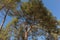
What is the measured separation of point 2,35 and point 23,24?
3658 mm

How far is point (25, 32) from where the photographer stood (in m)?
15.2

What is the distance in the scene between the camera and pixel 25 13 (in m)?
14.3

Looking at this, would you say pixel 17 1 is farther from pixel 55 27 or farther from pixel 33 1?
pixel 55 27

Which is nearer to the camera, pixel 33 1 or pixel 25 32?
pixel 33 1

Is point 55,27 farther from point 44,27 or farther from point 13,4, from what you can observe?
point 13,4

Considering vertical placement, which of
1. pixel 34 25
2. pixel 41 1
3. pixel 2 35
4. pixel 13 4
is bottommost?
pixel 2 35

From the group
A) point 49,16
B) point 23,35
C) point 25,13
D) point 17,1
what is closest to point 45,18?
point 49,16

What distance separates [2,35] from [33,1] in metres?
3.64

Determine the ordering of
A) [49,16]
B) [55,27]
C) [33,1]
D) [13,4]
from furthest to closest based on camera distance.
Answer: [55,27] < [49,16] < [33,1] < [13,4]

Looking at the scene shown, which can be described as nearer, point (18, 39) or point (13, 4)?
point (13, 4)

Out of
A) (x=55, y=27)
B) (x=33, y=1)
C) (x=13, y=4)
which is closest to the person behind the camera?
(x=13, y=4)

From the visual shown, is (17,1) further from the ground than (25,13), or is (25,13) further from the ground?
(25,13)

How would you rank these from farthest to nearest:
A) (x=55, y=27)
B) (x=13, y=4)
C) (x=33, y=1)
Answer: (x=55, y=27)
(x=33, y=1)
(x=13, y=4)

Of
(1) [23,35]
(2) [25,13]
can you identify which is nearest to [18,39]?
(1) [23,35]
